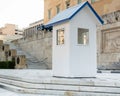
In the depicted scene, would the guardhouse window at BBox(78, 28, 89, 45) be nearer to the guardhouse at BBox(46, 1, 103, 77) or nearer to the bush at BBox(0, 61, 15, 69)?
the guardhouse at BBox(46, 1, 103, 77)

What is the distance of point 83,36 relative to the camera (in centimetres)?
1069

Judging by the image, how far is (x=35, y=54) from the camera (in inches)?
1041

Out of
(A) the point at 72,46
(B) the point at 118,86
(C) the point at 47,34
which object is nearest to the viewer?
(B) the point at 118,86

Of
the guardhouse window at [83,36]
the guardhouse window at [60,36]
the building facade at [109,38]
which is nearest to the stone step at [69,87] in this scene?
the guardhouse window at [60,36]

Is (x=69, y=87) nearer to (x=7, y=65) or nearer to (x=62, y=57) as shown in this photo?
(x=62, y=57)

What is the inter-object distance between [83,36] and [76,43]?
508 millimetres

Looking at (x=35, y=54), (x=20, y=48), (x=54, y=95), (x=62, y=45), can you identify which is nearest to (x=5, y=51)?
(x=35, y=54)

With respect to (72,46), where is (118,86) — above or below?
below

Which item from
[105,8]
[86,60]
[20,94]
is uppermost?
[105,8]

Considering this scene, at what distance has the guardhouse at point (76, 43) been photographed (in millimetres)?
10258

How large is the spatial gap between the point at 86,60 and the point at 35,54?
16304 mm

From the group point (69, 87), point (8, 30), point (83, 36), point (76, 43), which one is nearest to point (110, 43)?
point (83, 36)

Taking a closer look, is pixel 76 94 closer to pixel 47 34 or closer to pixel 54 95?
pixel 54 95

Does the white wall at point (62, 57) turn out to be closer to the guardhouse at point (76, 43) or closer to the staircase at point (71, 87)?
the guardhouse at point (76, 43)
